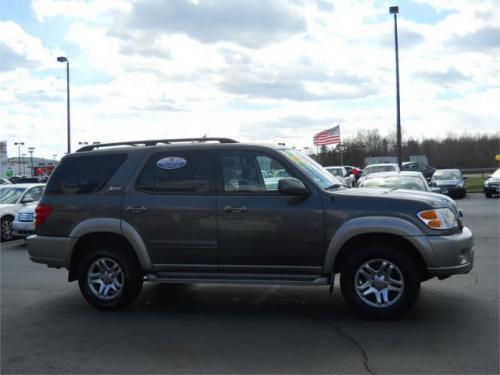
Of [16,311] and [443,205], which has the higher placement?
[443,205]

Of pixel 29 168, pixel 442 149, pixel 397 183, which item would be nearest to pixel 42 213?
pixel 397 183

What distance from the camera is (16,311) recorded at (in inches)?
286

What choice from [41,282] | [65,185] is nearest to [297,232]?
[65,185]

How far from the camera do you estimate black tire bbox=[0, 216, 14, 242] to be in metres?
14.8

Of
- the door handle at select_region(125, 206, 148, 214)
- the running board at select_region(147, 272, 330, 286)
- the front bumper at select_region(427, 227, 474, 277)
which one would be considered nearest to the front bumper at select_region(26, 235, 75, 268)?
the door handle at select_region(125, 206, 148, 214)

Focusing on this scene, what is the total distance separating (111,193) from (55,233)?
0.91 m

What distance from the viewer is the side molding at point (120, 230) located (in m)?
6.87

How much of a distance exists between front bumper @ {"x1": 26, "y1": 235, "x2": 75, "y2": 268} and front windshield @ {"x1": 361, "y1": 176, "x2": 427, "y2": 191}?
8000 millimetres

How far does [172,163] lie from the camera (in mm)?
7000

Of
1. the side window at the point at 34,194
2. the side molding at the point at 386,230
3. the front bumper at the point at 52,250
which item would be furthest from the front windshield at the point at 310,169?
the side window at the point at 34,194

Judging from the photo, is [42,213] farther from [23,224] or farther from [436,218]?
[23,224]

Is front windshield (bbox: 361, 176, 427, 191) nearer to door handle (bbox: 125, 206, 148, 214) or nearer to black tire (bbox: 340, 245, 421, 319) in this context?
black tire (bbox: 340, 245, 421, 319)

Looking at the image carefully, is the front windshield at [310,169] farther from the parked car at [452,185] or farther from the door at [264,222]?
the parked car at [452,185]

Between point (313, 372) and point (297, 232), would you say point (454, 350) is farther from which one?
point (297, 232)
